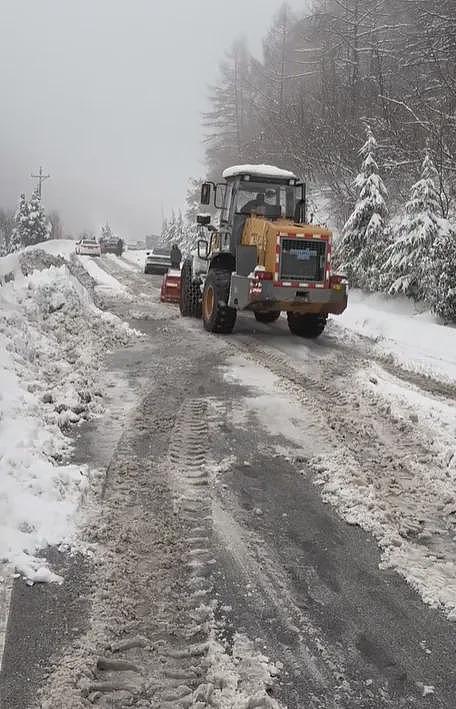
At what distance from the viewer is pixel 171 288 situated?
49.0 feet

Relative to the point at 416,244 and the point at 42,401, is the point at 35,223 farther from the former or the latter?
the point at 42,401

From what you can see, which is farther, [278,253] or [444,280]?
[444,280]

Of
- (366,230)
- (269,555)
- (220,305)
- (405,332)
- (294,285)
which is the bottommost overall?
(269,555)

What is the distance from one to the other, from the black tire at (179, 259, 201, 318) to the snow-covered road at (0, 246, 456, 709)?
569 centimetres

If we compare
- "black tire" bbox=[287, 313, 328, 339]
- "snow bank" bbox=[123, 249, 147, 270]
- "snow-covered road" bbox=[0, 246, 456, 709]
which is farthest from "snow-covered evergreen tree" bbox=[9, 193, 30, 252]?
"snow-covered road" bbox=[0, 246, 456, 709]

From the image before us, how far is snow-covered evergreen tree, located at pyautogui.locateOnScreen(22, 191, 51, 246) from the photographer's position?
255 feet

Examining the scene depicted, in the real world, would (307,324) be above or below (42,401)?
above

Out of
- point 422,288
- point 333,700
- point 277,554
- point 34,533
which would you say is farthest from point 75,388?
point 422,288

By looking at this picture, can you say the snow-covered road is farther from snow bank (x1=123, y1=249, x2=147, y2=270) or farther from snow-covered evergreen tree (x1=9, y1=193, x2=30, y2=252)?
snow-covered evergreen tree (x1=9, y1=193, x2=30, y2=252)

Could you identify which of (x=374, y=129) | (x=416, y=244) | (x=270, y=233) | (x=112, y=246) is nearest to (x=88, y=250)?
(x=112, y=246)

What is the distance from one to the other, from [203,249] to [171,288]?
2920 millimetres

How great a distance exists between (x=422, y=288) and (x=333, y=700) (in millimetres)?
12310

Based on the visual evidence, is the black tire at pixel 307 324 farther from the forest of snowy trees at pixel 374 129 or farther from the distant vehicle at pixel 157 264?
the distant vehicle at pixel 157 264

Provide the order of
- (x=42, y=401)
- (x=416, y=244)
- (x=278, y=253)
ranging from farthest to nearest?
(x=416, y=244), (x=278, y=253), (x=42, y=401)
